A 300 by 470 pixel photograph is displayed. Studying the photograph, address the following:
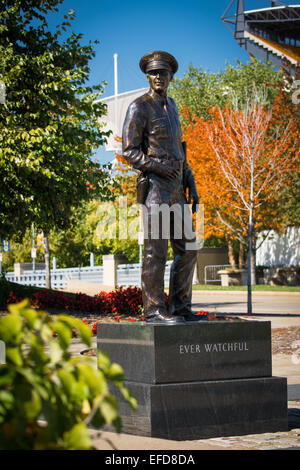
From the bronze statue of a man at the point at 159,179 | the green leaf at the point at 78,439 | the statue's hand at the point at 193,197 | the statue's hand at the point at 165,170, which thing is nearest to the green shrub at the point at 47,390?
the green leaf at the point at 78,439

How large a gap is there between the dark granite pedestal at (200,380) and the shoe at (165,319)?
0.81 ft

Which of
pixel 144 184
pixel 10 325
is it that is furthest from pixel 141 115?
pixel 10 325

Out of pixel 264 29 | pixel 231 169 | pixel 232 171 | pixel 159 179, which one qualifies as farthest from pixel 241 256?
pixel 159 179

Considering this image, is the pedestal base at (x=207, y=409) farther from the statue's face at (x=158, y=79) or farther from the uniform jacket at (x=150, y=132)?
the statue's face at (x=158, y=79)

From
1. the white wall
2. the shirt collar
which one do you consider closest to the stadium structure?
the white wall

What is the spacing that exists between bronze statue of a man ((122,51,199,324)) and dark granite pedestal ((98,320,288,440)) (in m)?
0.61

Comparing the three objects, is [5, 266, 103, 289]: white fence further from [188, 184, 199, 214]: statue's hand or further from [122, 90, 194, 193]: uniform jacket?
[122, 90, 194, 193]: uniform jacket

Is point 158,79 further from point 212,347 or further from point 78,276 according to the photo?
point 78,276

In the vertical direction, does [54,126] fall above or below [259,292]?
above

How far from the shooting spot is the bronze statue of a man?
645 centimetres

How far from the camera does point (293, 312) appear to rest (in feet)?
66.9

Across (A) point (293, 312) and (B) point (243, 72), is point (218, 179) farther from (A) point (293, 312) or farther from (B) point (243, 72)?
(B) point (243, 72)

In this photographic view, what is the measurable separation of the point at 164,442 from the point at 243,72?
43410 mm

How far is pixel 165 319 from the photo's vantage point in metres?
6.16
